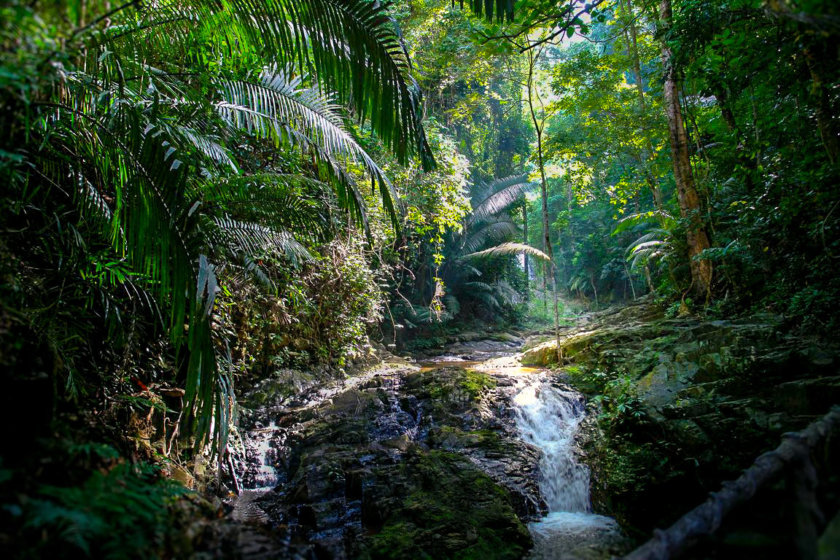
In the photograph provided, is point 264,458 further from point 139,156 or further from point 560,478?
point 139,156

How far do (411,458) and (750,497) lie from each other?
379 centimetres

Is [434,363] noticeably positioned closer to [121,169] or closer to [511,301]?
[511,301]

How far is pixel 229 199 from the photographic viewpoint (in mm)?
3990

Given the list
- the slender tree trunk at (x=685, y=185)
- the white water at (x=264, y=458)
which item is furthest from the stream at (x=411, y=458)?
the slender tree trunk at (x=685, y=185)

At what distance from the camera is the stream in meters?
3.88

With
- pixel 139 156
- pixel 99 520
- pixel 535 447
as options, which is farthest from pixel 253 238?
pixel 535 447

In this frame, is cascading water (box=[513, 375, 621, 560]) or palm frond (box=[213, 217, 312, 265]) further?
palm frond (box=[213, 217, 312, 265])

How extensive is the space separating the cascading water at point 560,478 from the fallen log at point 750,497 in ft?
3.79

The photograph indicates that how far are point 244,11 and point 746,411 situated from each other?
5368 millimetres

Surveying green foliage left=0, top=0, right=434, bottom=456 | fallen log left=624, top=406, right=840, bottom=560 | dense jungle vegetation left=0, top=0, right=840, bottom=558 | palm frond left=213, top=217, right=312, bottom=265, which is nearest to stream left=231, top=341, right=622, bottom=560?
dense jungle vegetation left=0, top=0, right=840, bottom=558

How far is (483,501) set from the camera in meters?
4.02

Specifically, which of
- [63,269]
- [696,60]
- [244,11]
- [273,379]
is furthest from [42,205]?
[696,60]

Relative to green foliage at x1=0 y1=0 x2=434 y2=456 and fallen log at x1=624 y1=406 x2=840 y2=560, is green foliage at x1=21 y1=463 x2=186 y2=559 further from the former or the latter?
fallen log at x1=624 y1=406 x2=840 y2=560

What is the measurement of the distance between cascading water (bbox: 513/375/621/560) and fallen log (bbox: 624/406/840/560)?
1.15 metres
